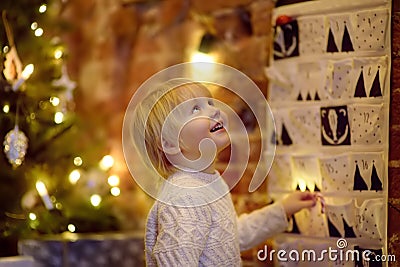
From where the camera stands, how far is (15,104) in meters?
2.06

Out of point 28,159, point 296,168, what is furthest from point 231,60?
point 28,159

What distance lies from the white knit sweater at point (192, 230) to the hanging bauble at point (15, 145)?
0.57 meters

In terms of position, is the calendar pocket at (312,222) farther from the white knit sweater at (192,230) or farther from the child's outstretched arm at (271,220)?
the white knit sweater at (192,230)

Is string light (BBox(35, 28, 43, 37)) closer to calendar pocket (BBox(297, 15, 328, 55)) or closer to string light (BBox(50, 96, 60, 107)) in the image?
string light (BBox(50, 96, 60, 107))

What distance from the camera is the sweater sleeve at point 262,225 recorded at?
1.75 meters

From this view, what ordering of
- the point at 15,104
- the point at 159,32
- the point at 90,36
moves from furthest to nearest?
the point at 90,36, the point at 159,32, the point at 15,104

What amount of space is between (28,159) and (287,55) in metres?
0.83

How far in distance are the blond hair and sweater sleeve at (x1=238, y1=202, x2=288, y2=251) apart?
0.94 feet

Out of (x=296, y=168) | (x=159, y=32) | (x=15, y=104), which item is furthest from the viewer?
(x=159, y=32)

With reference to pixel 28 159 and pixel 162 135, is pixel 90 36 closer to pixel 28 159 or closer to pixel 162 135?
pixel 28 159

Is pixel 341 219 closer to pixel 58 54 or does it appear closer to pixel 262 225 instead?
pixel 262 225

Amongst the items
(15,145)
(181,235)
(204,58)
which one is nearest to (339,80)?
(181,235)

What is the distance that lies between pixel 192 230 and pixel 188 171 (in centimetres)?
14

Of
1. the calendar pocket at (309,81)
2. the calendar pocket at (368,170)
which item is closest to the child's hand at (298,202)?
the calendar pocket at (368,170)
